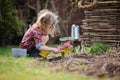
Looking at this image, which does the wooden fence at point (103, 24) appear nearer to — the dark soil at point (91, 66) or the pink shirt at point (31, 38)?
the pink shirt at point (31, 38)

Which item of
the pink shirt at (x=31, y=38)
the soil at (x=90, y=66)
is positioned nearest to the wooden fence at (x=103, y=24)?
the pink shirt at (x=31, y=38)

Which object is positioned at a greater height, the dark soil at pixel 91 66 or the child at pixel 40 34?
the child at pixel 40 34

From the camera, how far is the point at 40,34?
761 centimetres

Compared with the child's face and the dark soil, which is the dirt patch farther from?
the child's face

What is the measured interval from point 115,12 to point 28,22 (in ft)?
13.6

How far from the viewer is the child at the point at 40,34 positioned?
24.8 feet

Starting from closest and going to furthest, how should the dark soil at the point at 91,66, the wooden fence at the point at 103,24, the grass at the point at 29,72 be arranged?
the grass at the point at 29,72
the dark soil at the point at 91,66
the wooden fence at the point at 103,24

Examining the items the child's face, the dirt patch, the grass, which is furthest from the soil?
the child's face

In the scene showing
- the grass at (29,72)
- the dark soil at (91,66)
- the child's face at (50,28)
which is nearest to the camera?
the grass at (29,72)

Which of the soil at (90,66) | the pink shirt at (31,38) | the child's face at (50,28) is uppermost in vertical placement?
the child's face at (50,28)

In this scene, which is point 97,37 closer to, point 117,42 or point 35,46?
point 117,42

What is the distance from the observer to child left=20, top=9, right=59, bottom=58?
756 cm

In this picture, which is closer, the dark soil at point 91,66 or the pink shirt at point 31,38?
the dark soil at point 91,66

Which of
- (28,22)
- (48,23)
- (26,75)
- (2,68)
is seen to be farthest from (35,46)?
(28,22)
